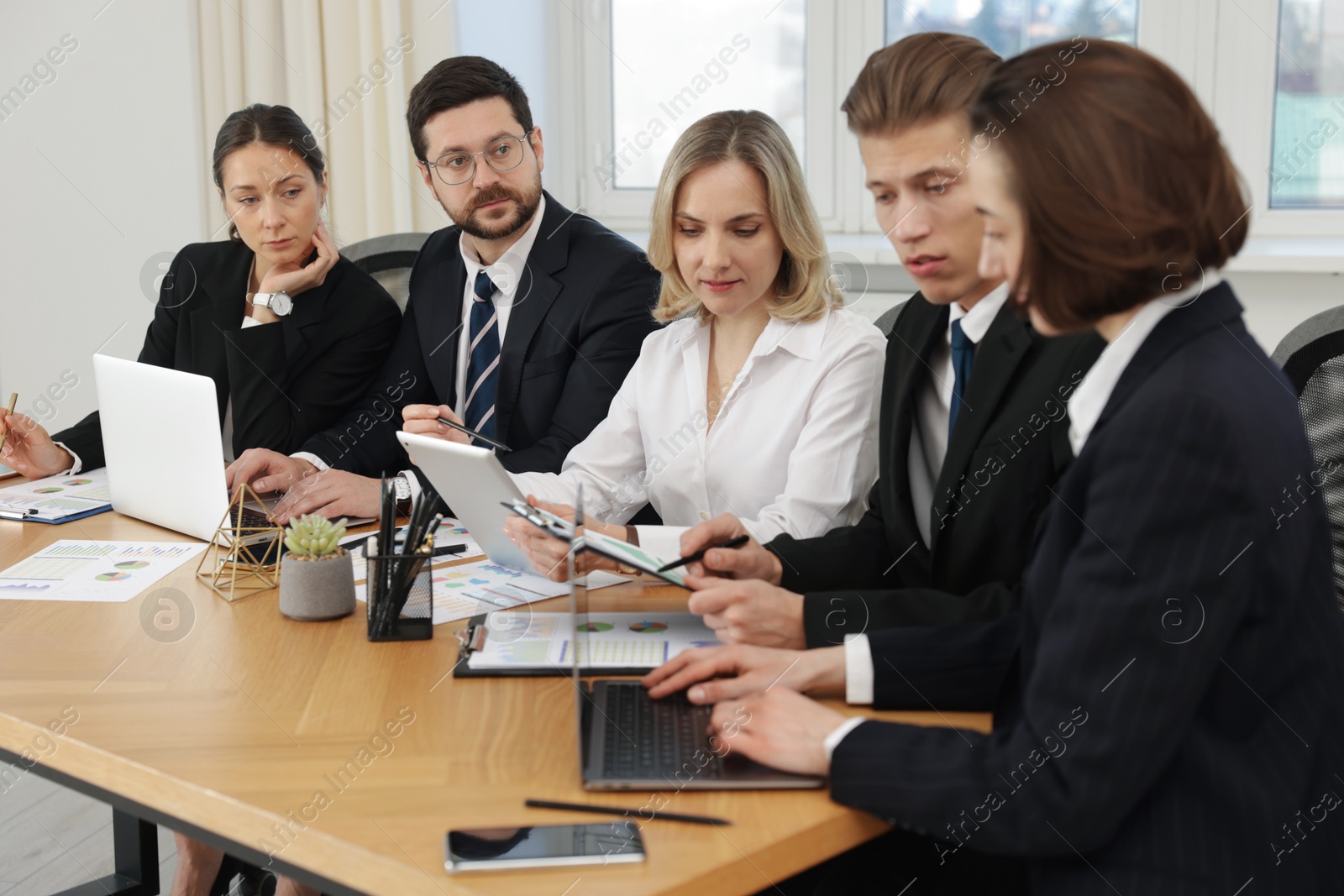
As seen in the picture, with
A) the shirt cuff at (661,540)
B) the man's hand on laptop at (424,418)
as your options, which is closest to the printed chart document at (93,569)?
the man's hand on laptop at (424,418)

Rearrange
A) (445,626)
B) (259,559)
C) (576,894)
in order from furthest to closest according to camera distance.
A: (259,559) < (445,626) < (576,894)

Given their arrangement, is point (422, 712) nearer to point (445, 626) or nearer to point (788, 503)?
point (445, 626)

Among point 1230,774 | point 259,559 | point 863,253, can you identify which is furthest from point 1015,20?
point 1230,774

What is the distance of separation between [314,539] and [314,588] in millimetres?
59

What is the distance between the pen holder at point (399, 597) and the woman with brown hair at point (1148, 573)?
0.57 meters

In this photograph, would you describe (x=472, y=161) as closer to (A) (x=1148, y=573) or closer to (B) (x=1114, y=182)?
(B) (x=1114, y=182)

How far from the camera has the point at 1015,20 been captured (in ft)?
10.6

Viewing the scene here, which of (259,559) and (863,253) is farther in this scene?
(863,253)

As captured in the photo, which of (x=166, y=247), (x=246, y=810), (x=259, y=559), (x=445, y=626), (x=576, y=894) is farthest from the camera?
(x=166, y=247)

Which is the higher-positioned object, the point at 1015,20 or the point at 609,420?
the point at 1015,20

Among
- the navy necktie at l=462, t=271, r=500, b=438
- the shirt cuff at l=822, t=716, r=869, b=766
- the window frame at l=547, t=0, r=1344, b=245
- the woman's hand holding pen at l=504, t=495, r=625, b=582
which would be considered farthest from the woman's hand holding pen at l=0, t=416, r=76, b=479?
the window frame at l=547, t=0, r=1344, b=245

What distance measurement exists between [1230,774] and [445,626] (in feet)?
2.80

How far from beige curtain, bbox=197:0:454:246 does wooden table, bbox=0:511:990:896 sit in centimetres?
222

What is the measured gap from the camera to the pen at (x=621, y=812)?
97 centimetres
